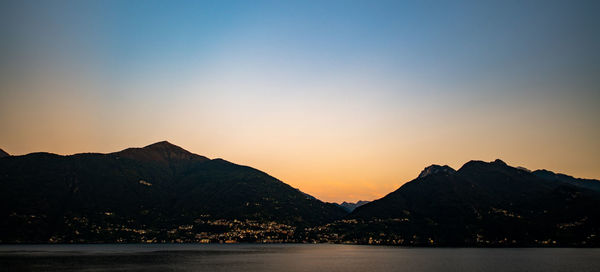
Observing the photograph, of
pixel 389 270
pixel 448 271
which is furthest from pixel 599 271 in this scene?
pixel 389 270

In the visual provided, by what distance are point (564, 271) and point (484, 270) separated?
1026 inches

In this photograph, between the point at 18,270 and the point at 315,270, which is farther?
the point at 315,270

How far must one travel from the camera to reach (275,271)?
12912cm

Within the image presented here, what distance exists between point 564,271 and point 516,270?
15.2m

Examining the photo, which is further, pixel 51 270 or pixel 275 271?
pixel 275 271

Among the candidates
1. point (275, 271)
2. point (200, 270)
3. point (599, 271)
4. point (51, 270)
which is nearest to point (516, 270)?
point (599, 271)

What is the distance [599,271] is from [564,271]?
30.9 ft

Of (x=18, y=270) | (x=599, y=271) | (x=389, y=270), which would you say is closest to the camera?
(x=18, y=270)

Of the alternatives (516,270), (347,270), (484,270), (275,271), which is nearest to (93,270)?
(275,271)

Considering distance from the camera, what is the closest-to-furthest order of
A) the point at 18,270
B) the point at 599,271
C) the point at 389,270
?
the point at 18,270 < the point at 599,271 < the point at 389,270

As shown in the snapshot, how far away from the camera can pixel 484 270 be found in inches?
5128

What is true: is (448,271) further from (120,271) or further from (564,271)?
(120,271)

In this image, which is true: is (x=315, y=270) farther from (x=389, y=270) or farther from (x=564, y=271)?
(x=564, y=271)

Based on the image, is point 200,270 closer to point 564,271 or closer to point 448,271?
point 448,271
